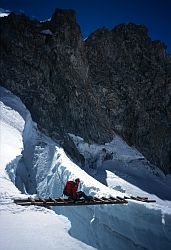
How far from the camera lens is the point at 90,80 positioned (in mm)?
45969

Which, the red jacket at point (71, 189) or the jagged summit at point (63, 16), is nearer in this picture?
the red jacket at point (71, 189)

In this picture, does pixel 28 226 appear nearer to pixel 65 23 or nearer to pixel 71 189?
pixel 71 189

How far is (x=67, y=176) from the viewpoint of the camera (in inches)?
683

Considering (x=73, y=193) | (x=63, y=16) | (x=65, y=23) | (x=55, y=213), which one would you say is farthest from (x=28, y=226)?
(x=63, y=16)

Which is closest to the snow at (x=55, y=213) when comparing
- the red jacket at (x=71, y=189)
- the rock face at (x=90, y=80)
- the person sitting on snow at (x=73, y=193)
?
the person sitting on snow at (x=73, y=193)

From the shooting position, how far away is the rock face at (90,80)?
37.1 metres

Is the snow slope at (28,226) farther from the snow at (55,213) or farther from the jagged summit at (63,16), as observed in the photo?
the jagged summit at (63,16)

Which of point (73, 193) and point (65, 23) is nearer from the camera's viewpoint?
point (73, 193)

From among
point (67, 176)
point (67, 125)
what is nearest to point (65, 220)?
point (67, 176)

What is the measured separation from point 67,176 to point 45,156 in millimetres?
6828

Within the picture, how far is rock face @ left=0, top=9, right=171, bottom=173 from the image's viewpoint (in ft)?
122

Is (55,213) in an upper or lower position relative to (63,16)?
lower

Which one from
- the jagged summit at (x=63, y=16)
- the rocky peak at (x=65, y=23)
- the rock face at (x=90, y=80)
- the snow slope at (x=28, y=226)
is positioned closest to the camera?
the snow slope at (x=28, y=226)

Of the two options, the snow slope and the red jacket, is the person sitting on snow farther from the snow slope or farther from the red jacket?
the snow slope
